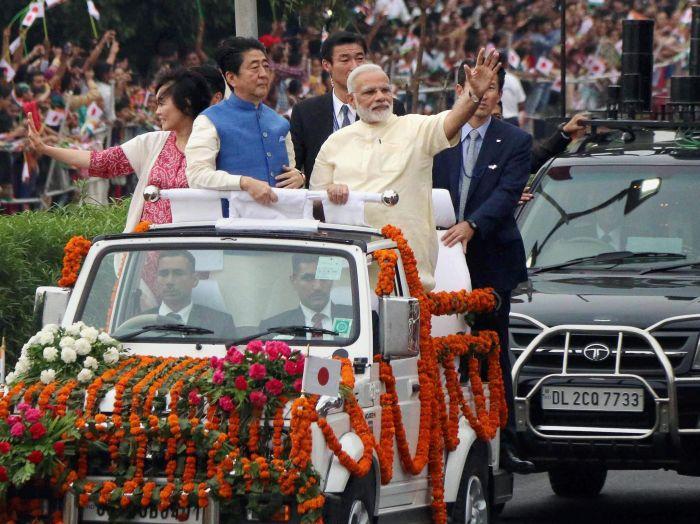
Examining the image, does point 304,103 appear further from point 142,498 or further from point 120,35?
point 120,35

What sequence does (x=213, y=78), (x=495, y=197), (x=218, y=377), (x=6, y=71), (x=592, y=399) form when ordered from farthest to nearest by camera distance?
(x=6, y=71)
(x=213, y=78)
(x=592, y=399)
(x=495, y=197)
(x=218, y=377)

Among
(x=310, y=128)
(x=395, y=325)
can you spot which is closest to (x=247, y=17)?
(x=310, y=128)

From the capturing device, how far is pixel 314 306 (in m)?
7.58

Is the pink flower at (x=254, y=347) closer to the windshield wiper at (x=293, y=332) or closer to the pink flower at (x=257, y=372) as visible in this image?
the pink flower at (x=257, y=372)

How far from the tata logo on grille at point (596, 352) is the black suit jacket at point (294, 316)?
8.80 feet

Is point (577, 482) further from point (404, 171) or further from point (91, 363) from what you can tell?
point (91, 363)

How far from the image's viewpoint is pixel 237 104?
29.8 ft

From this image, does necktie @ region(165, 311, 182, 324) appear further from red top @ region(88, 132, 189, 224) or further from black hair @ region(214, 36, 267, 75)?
black hair @ region(214, 36, 267, 75)

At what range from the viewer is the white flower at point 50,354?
7199 millimetres

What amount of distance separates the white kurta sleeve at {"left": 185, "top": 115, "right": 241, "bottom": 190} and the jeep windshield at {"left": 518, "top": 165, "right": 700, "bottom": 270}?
109 inches

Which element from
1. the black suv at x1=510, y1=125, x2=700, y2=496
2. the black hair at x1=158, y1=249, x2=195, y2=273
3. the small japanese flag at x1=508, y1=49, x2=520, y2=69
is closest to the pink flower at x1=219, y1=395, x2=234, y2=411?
the black hair at x1=158, y1=249, x2=195, y2=273

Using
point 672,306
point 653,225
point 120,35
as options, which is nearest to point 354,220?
point 672,306

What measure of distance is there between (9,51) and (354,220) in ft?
37.8

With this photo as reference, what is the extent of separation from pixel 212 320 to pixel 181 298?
0.21 meters
